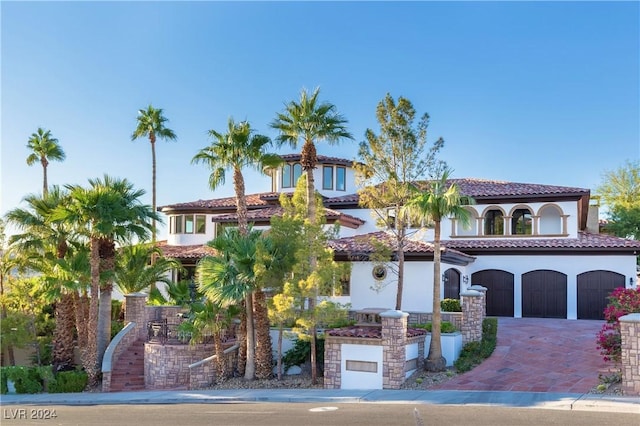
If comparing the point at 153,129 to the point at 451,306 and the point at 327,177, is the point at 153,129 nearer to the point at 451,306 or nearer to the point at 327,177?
the point at 327,177

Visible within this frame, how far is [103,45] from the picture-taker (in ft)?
74.6

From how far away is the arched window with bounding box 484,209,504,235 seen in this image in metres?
33.3

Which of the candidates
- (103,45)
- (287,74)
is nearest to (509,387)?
(287,74)

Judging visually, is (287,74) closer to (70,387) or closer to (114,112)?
(114,112)

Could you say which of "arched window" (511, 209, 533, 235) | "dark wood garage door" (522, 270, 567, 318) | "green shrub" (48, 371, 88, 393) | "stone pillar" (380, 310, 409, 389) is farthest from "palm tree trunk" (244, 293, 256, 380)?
"arched window" (511, 209, 533, 235)

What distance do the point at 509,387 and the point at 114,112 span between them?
19470 millimetres

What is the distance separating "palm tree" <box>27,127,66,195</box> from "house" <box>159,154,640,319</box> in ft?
42.7

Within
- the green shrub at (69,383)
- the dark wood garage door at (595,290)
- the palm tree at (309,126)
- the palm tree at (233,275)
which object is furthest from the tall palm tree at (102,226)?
the dark wood garage door at (595,290)

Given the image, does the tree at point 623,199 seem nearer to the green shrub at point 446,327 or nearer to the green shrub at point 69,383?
the green shrub at point 446,327

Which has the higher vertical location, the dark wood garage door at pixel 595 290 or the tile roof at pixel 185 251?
the tile roof at pixel 185 251

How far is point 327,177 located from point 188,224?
30.7ft

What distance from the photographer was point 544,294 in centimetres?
3138

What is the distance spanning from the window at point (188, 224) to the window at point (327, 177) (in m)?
7.89

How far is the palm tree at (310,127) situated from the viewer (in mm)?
22641
